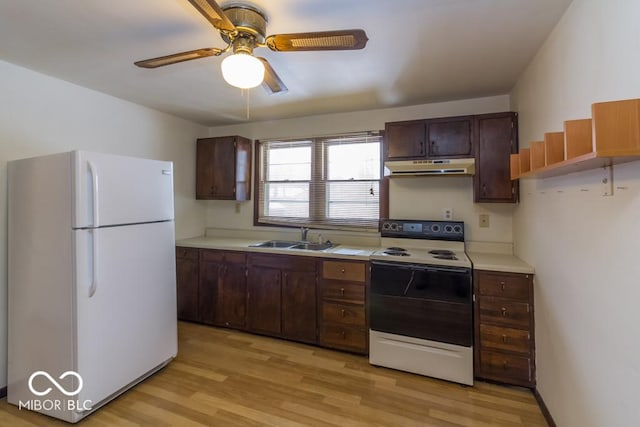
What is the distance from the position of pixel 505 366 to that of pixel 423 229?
1.25 meters

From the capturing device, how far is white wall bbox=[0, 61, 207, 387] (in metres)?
2.18

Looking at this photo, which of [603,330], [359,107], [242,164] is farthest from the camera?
[242,164]

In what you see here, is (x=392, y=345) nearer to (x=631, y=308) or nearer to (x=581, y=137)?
(x=631, y=308)

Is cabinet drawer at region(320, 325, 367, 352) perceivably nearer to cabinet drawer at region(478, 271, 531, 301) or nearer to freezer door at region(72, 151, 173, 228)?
cabinet drawer at region(478, 271, 531, 301)

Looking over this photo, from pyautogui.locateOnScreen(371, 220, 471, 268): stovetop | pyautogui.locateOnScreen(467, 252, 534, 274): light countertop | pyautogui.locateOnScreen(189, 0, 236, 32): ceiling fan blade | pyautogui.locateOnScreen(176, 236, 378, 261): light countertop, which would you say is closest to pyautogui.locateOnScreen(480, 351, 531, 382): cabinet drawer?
pyautogui.locateOnScreen(467, 252, 534, 274): light countertop

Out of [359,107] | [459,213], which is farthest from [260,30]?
[459,213]

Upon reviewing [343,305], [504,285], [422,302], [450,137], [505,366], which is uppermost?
[450,137]

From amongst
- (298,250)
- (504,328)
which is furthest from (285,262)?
(504,328)

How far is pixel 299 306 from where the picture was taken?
2906mm

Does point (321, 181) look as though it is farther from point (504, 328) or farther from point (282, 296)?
point (504, 328)

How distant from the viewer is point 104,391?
200 cm

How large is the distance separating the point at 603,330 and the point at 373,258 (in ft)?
4.87

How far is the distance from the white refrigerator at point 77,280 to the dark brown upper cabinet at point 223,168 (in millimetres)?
1308

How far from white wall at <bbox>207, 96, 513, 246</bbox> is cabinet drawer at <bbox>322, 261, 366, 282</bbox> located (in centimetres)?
79
